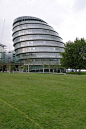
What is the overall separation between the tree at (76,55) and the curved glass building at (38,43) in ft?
74.4

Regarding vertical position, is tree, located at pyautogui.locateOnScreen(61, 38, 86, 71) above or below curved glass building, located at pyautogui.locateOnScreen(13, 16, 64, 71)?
below

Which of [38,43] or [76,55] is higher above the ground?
[38,43]

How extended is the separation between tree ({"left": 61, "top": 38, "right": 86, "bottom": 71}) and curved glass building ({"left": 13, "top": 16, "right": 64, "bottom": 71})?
2266cm

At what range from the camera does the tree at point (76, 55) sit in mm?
40000

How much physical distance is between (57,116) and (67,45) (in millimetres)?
40574

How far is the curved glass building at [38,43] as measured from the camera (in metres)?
64.8

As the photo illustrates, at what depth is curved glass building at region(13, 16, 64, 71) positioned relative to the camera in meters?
64.8

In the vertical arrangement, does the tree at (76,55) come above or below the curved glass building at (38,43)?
below

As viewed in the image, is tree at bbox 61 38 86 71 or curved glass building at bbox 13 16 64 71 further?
curved glass building at bbox 13 16 64 71

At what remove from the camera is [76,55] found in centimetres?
4000

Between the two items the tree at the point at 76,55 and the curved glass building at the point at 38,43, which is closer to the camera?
the tree at the point at 76,55

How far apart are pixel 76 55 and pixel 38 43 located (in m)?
28.8

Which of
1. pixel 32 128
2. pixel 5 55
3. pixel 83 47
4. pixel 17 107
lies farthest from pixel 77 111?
pixel 5 55

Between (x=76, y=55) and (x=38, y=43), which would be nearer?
(x=76, y=55)
